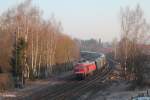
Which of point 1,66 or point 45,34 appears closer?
point 1,66

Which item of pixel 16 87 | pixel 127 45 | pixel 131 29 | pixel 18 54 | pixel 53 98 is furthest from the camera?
pixel 131 29

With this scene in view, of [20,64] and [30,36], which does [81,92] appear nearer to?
[20,64]

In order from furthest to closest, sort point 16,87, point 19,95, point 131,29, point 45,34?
point 45,34, point 131,29, point 16,87, point 19,95

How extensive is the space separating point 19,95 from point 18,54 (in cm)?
1394

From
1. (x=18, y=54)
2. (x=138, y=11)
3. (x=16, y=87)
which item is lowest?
(x=16, y=87)

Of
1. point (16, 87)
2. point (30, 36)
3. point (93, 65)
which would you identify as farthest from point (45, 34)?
point (16, 87)

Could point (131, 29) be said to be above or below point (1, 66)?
above

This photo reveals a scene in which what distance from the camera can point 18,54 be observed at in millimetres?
52875

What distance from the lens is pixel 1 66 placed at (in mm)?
56250

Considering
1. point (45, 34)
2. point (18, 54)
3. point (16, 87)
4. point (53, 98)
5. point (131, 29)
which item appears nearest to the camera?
point (53, 98)

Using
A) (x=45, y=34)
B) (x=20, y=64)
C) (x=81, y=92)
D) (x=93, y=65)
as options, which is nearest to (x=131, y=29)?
(x=93, y=65)

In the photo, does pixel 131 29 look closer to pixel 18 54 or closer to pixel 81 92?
pixel 18 54

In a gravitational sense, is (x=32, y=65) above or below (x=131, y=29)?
below

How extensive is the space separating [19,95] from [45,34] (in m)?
29.8
